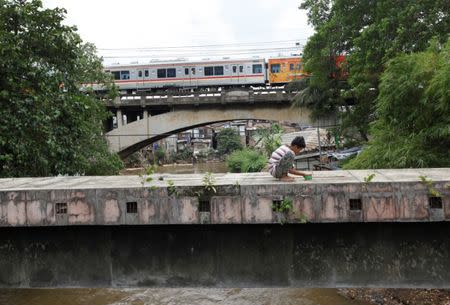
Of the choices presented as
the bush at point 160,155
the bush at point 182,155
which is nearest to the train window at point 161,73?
the bush at point 160,155

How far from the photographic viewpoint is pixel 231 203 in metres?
4.27

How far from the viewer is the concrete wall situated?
14.2ft

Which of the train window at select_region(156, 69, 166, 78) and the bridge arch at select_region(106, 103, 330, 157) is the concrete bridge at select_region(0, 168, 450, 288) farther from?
the train window at select_region(156, 69, 166, 78)

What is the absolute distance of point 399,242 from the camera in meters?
4.34

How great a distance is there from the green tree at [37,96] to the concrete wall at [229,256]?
16.3 ft

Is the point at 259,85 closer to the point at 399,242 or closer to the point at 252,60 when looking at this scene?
the point at 252,60

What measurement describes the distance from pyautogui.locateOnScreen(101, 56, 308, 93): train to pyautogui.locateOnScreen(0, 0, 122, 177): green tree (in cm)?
1777

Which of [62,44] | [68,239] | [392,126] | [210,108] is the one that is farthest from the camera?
[210,108]

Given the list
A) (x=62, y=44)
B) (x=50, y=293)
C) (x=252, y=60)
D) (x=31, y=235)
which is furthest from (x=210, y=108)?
(x=31, y=235)

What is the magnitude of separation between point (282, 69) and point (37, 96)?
22.9 metres

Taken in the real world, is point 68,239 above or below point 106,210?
below

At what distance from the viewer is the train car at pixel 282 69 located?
99.3 feet

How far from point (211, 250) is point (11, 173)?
7076 millimetres

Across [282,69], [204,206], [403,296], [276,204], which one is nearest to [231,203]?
[204,206]
